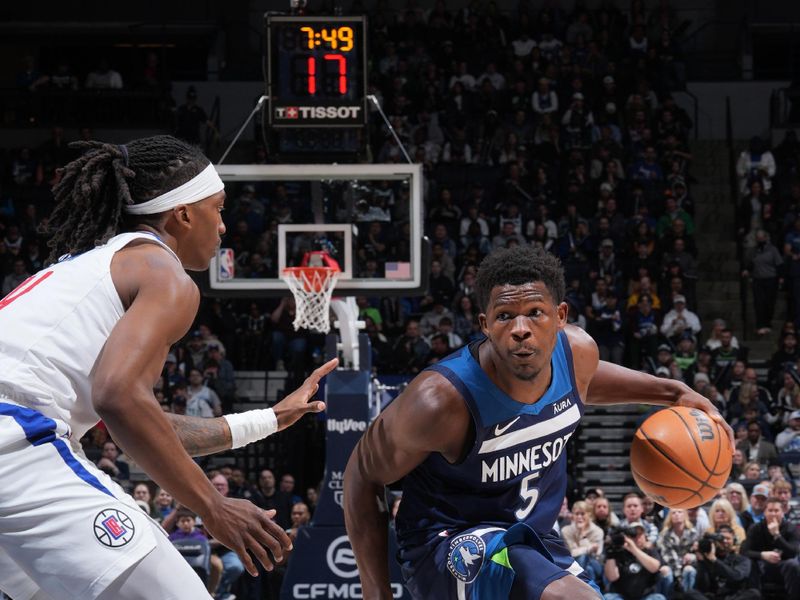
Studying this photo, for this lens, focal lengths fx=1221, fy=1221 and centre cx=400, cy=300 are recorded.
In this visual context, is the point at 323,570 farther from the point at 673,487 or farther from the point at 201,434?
the point at 201,434

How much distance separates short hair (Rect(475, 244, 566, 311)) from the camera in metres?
3.79

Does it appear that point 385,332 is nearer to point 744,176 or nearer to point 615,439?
point 615,439

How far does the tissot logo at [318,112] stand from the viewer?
8703 millimetres

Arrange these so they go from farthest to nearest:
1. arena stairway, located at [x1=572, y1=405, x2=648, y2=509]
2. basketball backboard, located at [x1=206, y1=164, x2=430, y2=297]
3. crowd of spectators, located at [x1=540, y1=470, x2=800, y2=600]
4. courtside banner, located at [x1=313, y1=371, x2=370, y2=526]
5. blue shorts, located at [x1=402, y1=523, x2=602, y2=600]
Answer: arena stairway, located at [x1=572, y1=405, x2=648, y2=509], crowd of spectators, located at [x1=540, y1=470, x2=800, y2=600], courtside banner, located at [x1=313, y1=371, x2=370, y2=526], basketball backboard, located at [x1=206, y1=164, x2=430, y2=297], blue shorts, located at [x1=402, y1=523, x2=602, y2=600]

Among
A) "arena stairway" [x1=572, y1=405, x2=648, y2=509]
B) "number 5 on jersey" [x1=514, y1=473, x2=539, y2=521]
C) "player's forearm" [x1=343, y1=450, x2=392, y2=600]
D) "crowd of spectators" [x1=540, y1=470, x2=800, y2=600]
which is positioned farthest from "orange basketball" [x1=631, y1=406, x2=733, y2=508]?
"arena stairway" [x1=572, y1=405, x2=648, y2=509]

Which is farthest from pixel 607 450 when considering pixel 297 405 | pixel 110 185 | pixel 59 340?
pixel 59 340

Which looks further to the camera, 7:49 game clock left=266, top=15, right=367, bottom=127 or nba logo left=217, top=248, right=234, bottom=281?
nba logo left=217, top=248, right=234, bottom=281

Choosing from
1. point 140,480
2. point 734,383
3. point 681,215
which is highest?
point 681,215

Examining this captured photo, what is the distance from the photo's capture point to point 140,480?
12.8 metres

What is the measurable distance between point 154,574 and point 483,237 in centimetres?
1273

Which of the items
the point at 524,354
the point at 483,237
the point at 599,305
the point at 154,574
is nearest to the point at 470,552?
the point at 524,354

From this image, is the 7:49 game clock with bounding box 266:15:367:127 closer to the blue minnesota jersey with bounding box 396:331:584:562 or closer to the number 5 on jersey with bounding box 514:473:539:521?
the blue minnesota jersey with bounding box 396:331:584:562

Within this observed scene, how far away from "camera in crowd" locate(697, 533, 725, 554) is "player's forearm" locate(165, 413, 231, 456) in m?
7.42

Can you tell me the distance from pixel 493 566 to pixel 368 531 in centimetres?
49
